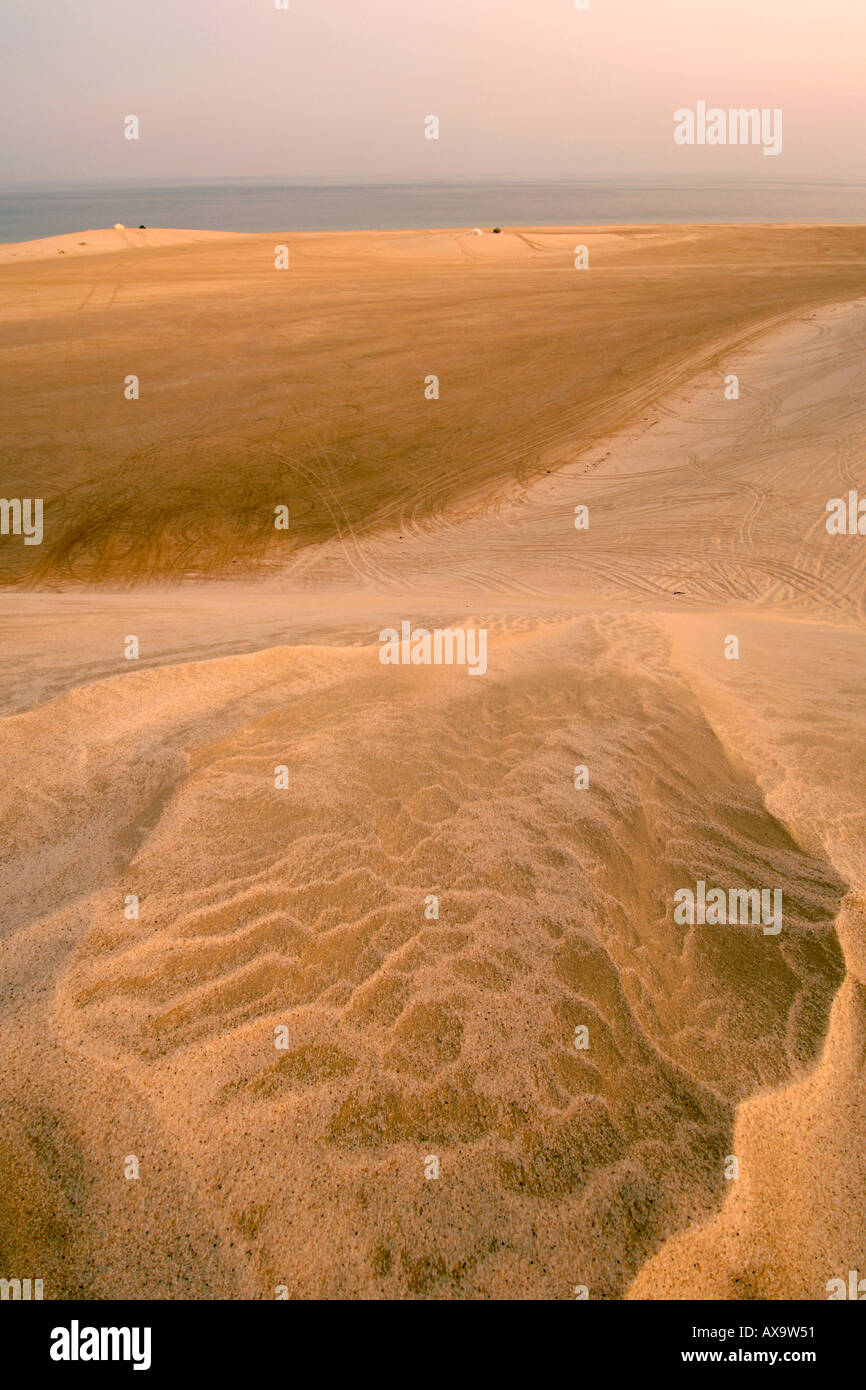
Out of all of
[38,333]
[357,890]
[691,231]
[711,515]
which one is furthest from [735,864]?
[691,231]

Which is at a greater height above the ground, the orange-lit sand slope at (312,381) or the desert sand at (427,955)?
the orange-lit sand slope at (312,381)

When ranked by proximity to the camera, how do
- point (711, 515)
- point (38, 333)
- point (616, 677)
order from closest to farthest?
point (616, 677)
point (711, 515)
point (38, 333)

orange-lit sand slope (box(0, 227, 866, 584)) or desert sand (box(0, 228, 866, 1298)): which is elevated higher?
orange-lit sand slope (box(0, 227, 866, 584))

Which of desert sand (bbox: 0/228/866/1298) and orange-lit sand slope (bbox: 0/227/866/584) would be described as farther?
orange-lit sand slope (bbox: 0/227/866/584)

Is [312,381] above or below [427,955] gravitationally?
above

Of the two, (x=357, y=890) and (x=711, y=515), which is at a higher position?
(x=711, y=515)

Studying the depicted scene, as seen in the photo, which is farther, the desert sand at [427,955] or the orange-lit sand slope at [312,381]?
the orange-lit sand slope at [312,381]

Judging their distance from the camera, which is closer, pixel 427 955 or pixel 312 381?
pixel 427 955
